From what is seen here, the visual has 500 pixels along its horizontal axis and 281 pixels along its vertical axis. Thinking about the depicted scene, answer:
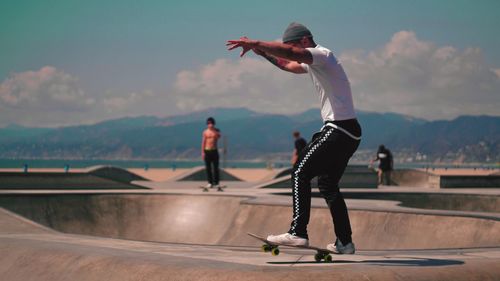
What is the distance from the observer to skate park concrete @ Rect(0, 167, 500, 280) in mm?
5597

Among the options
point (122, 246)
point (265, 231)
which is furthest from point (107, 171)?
point (122, 246)

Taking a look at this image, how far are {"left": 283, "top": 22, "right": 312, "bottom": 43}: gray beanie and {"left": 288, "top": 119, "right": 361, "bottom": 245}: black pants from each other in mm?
847

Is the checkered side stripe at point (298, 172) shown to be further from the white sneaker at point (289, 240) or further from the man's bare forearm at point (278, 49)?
the man's bare forearm at point (278, 49)

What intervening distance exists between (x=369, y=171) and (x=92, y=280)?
19386mm

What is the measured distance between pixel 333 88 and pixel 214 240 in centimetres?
704

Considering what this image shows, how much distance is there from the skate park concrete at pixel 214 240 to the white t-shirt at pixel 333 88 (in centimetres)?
131

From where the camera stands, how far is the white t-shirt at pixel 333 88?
658 cm

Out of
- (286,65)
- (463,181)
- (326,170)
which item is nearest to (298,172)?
(326,170)

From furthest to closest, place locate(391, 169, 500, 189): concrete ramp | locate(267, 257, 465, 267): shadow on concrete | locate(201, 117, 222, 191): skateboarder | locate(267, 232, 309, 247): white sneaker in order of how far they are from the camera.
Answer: locate(391, 169, 500, 189): concrete ramp
locate(201, 117, 222, 191): skateboarder
locate(267, 232, 309, 247): white sneaker
locate(267, 257, 465, 267): shadow on concrete

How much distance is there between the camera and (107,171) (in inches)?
1054

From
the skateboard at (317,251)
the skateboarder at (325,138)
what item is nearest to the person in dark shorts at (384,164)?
the skateboarder at (325,138)

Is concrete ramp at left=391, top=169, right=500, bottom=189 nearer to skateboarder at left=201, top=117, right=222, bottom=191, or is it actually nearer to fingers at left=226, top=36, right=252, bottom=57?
skateboarder at left=201, top=117, right=222, bottom=191

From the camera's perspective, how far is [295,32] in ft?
21.9

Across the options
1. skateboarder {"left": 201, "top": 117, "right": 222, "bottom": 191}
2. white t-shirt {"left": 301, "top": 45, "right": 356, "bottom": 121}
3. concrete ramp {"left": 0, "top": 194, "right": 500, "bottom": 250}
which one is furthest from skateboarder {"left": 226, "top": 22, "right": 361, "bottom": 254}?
skateboarder {"left": 201, "top": 117, "right": 222, "bottom": 191}
